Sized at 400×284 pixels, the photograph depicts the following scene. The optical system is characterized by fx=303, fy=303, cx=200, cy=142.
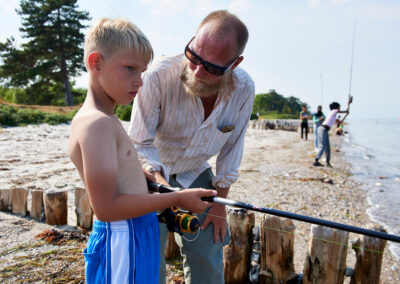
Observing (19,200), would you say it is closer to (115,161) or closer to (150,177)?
(150,177)

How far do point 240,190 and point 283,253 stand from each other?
3.80 metres

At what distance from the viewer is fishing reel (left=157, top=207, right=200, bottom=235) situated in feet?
5.66

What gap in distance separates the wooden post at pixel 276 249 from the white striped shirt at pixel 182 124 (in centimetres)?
63

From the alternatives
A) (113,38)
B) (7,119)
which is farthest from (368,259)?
(7,119)

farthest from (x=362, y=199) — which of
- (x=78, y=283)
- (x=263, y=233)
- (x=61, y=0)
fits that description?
(x=61, y=0)

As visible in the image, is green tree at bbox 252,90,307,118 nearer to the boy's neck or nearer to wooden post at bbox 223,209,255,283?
wooden post at bbox 223,209,255,283

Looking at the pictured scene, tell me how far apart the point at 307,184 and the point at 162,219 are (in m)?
6.41

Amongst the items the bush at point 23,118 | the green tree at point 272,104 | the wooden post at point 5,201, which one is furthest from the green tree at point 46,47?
the green tree at point 272,104

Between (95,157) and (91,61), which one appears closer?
(95,157)

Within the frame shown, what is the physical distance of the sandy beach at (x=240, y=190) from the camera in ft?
9.94

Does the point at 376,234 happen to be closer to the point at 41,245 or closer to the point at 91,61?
the point at 91,61

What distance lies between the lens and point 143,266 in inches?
58.7

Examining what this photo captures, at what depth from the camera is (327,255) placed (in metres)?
2.51

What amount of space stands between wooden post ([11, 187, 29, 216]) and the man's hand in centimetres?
267
